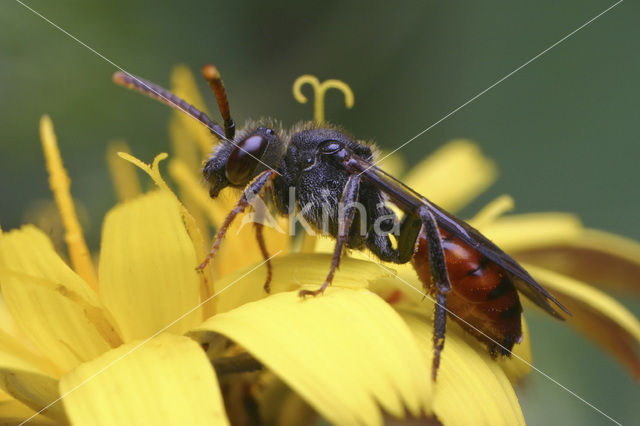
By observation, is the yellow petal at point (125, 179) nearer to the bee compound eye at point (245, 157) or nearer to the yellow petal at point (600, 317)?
the bee compound eye at point (245, 157)

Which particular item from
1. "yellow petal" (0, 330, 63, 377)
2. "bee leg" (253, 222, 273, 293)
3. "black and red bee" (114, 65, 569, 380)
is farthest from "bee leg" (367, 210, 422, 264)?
"yellow petal" (0, 330, 63, 377)

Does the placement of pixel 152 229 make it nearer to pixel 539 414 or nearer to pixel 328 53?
pixel 539 414

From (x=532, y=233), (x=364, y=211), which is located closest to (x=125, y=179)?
(x=364, y=211)

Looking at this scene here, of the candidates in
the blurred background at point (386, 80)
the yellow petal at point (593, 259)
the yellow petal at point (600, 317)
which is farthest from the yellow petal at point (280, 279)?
the blurred background at point (386, 80)

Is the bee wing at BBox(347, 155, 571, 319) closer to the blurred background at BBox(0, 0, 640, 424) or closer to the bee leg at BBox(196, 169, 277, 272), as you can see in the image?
the bee leg at BBox(196, 169, 277, 272)

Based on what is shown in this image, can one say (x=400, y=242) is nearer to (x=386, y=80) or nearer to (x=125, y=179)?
(x=125, y=179)

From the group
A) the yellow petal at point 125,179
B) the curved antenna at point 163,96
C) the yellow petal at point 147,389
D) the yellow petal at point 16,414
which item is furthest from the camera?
the yellow petal at point 125,179

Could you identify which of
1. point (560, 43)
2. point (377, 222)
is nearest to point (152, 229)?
point (377, 222)
